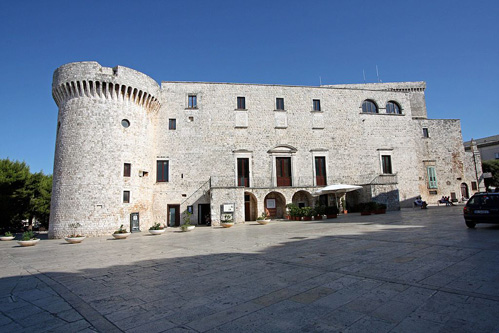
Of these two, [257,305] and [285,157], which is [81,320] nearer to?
[257,305]

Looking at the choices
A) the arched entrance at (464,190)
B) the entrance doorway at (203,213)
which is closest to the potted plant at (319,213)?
the entrance doorway at (203,213)

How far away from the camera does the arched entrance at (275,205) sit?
2345 cm

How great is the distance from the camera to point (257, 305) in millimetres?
3898

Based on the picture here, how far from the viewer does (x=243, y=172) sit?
23.7 meters

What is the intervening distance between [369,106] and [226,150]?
15422 mm

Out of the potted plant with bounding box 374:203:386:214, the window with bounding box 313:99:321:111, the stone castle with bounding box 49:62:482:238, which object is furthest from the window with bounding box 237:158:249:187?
the potted plant with bounding box 374:203:386:214

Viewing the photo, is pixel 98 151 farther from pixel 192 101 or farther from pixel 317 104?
pixel 317 104

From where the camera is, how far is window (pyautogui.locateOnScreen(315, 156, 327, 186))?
81.4 ft

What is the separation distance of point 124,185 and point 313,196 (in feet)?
49.1

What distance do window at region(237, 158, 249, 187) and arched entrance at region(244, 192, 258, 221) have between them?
→ 1.03 metres

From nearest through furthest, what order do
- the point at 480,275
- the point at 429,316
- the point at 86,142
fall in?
the point at 429,316 → the point at 480,275 → the point at 86,142

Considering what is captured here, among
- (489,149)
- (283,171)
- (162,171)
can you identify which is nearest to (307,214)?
(283,171)

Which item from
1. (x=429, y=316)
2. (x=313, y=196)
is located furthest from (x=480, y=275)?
(x=313, y=196)

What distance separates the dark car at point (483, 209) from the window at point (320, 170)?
48.3 feet
